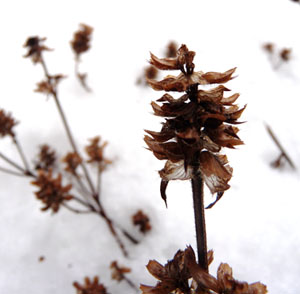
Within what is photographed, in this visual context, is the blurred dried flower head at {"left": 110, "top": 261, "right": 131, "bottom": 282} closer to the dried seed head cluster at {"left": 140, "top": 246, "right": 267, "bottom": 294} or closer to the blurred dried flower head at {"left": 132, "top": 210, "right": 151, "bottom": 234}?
the blurred dried flower head at {"left": 132, "top": 210, "right": 151, "bottom": 234}

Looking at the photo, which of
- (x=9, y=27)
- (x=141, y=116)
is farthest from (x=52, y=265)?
(x=9, y=27)

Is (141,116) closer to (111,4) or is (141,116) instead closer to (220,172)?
(111,4)

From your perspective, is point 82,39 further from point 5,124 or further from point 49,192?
point 49,192

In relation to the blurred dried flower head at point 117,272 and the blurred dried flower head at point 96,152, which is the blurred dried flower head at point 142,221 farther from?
the blurred dried flower head at point 96,152

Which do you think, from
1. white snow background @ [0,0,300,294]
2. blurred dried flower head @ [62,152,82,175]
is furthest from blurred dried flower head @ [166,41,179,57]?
blurred dried flower head @ [62,152,82,175]

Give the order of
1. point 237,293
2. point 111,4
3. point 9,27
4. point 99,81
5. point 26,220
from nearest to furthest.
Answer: point 237,293
point 26,220
point 99,81
point 9,27
point 111,4

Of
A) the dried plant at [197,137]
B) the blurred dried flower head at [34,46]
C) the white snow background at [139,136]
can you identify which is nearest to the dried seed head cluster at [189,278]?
the dried plant at [197,137]
